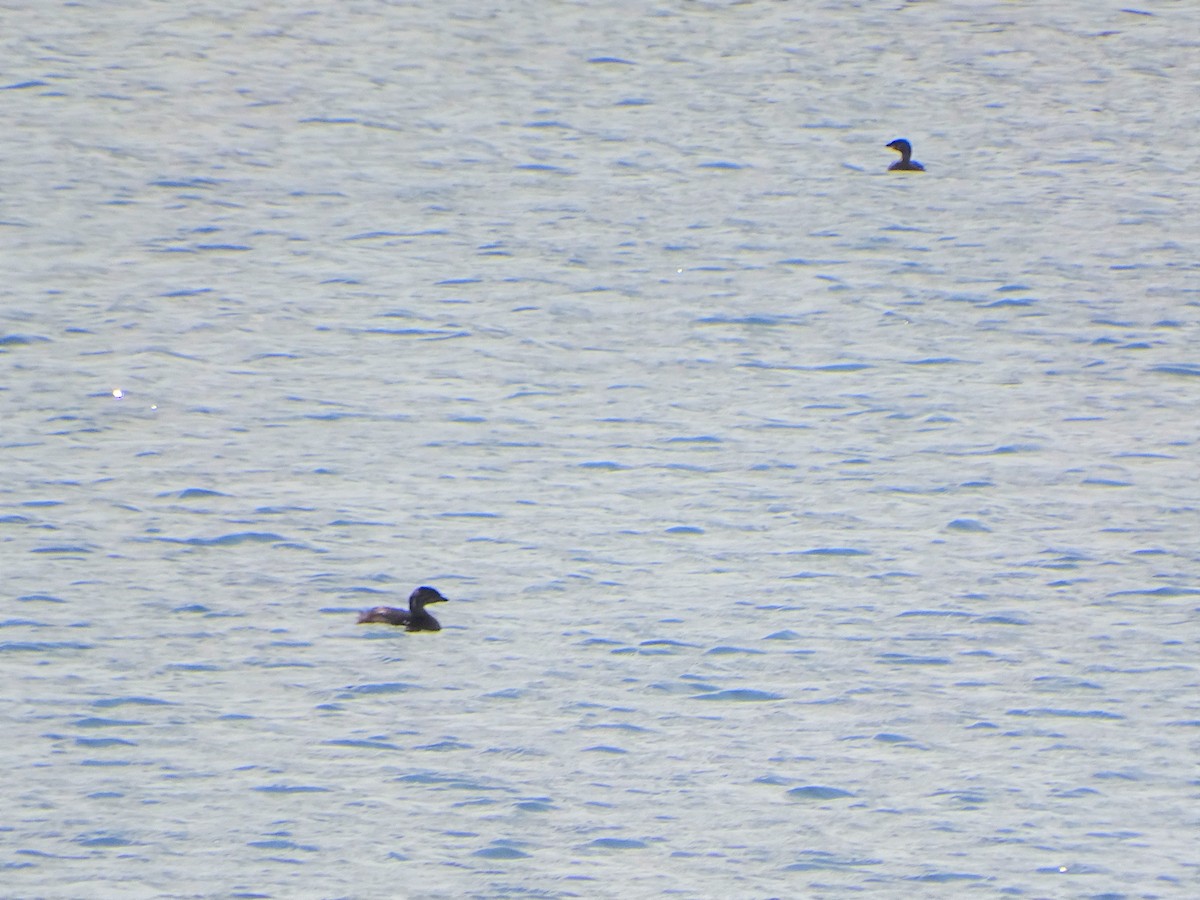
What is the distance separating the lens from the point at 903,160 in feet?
59.7

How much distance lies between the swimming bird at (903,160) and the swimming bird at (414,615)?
887 centimetres

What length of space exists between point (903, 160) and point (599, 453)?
6.33m

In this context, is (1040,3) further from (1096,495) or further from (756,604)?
(756,604)

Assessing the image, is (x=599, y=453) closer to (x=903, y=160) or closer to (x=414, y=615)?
(x=414, y=615)

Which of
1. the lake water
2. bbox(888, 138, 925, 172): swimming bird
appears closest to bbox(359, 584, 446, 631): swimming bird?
the lake water

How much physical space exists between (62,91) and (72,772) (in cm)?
1191

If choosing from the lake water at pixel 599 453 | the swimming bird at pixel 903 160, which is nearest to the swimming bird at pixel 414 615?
the lake water at pixel 599 453

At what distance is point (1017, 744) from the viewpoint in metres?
9.73

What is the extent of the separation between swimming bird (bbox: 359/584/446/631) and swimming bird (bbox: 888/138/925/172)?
349 inches

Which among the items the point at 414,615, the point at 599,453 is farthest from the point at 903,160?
the point at 414,615

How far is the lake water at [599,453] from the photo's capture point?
359 inches

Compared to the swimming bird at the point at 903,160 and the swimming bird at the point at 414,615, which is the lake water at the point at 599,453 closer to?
the swimming bird at the point at 414,615

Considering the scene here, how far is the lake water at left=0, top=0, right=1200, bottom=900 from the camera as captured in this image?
9117 millimetres

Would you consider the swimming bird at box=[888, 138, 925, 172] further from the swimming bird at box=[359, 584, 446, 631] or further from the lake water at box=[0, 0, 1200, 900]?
the swimming bird at box=[359, 584, 446, 631]
